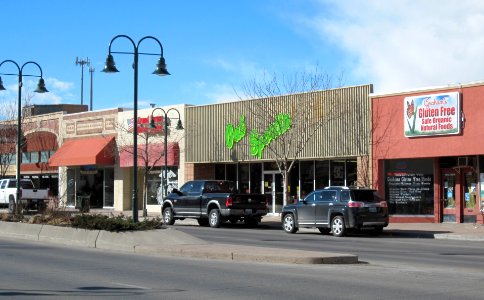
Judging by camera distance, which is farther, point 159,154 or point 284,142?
point 159,154

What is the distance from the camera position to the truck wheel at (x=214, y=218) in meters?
29.6

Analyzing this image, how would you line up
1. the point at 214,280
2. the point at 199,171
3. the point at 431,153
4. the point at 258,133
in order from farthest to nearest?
the point at 199,171 < the point at 258,133 < the point at 431,153 < the point at 214,280

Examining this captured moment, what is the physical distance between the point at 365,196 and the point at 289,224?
3.63 metres

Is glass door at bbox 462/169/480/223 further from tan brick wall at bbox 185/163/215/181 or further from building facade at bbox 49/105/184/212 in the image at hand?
building facade at bbox 49/105/184/212

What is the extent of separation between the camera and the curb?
15.2m

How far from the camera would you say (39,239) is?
21953mm

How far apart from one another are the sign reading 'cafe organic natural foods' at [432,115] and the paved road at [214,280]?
14893 mm

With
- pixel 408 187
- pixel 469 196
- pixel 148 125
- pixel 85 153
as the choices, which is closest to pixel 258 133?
pixel 148 125

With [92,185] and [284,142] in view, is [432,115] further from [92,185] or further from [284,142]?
[92,185]

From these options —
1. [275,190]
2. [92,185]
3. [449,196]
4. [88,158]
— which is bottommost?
[449,196]

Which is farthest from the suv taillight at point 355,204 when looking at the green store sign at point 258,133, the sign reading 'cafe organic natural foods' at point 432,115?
the green store sign at point 258,133

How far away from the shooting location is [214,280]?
1234cm

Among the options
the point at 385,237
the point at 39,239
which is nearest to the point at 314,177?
the point at 385,237

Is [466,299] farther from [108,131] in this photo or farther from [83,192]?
[83,192]
